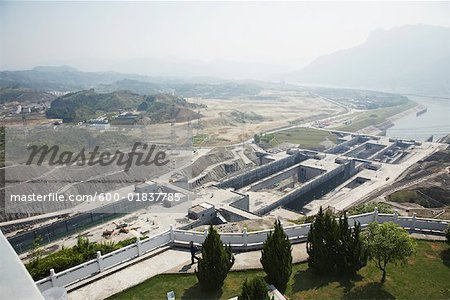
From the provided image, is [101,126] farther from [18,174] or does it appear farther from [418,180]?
[418,180]

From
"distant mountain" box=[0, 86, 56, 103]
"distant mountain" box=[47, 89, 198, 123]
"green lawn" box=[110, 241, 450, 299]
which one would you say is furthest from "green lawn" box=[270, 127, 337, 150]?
"distant mountain" box=[0, 86, 56, 103]

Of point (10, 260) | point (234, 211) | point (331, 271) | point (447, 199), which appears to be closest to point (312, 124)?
point (447, 199)

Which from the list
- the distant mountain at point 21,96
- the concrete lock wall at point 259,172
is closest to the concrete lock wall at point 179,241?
the concrete lock wall at point 259,172

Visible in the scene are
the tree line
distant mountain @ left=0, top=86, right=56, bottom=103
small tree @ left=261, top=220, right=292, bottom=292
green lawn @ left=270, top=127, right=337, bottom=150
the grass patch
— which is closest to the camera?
small tree @ left=261, top=220, right=292, bottom=292

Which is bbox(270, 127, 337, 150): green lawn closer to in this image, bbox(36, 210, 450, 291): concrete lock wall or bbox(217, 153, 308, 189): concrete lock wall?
bbox(217, 153, 308, 189): concrete lock wall

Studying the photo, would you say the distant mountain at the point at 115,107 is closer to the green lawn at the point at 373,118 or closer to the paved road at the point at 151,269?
the green lawn at the point at 373,118
